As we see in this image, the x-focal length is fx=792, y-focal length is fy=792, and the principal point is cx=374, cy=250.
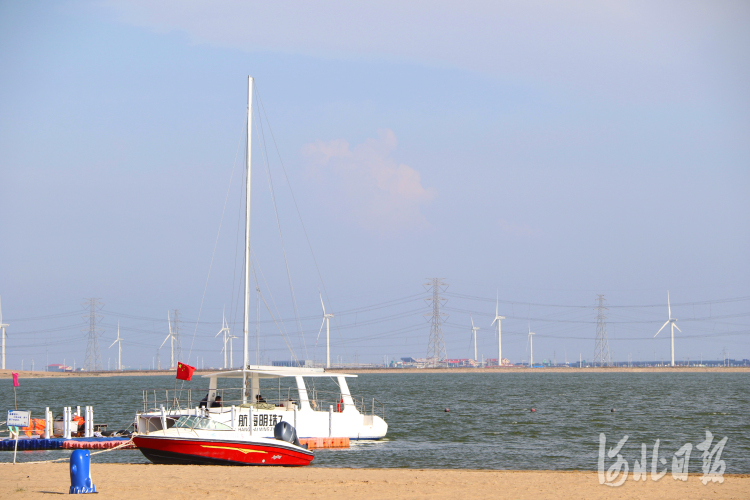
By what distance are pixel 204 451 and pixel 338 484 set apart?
744 centimetres

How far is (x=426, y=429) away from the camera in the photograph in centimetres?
5384

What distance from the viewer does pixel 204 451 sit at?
32.3 m

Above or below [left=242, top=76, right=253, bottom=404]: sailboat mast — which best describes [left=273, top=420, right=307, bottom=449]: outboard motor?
below

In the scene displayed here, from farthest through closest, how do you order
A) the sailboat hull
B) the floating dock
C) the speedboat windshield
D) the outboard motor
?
the floating dock, the outboard motor, the speedboat windshield, the sailboat hull

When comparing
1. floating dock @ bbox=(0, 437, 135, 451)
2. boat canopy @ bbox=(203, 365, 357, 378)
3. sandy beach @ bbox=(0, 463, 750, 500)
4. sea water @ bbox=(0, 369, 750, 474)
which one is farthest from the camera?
floating dock @ bbox=(0, 437, 135, 451)

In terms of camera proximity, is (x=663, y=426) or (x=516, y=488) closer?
(x=516, y=488)

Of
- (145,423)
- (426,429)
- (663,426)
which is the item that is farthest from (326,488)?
(663,426)

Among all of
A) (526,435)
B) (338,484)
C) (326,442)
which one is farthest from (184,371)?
(526,435)

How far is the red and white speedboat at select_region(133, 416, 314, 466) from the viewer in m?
32.3

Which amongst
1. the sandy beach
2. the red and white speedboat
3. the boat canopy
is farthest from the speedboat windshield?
the boat canopy

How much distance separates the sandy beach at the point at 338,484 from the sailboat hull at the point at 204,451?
0.57m

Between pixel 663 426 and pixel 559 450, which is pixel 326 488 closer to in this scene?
pixel 559 450

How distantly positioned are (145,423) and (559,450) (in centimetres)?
2126

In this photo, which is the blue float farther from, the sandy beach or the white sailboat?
the white sailboat
